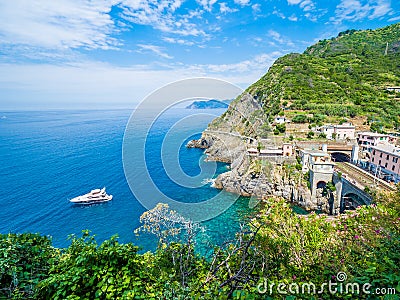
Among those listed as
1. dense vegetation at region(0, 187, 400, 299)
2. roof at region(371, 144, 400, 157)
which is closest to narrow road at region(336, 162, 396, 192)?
roof at region(371, 144, 400, 157)

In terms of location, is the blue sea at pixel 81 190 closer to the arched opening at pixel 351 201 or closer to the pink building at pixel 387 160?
the arched opening at pixel 351 201

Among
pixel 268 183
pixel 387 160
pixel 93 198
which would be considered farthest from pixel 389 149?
pixel 93 198

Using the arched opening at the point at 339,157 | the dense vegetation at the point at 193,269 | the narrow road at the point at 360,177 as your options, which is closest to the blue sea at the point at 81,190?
the dense vegetation at the point at 193,269

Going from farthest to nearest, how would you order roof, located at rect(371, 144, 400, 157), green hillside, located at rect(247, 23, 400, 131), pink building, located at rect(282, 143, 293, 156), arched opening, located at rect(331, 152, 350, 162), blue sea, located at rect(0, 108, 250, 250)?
green hillside, located at rect(247, 23, 400, 131)
arched opening, located at rect(331, 152, 350, 162)
pink building, located at rect(282, 143, 293, 156)
roof, located at rect(371, 144, 400, 157)
blue sea, located at rect(0, 108, 250, 250)

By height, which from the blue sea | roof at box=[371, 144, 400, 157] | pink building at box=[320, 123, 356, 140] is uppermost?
pink building at box=[320, 123, 356, 140]

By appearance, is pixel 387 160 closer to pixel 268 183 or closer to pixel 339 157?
pixel 339 157

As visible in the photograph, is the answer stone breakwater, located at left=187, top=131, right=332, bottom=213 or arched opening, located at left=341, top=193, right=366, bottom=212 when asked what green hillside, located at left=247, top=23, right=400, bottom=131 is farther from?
arched opening, located at left=341, top=193, right=366, bottom=212
